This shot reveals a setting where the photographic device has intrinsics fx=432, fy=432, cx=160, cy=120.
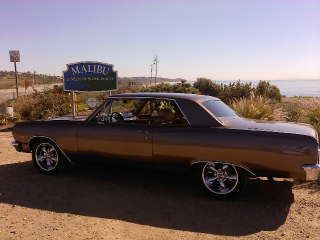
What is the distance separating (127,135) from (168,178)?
1.24m

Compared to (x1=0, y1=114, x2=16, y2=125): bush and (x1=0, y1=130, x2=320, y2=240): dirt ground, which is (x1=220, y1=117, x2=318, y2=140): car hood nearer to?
(x1=0, y1=130, x2=320, y2=240): dirt ground

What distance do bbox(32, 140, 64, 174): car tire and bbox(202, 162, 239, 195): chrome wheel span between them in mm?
2744

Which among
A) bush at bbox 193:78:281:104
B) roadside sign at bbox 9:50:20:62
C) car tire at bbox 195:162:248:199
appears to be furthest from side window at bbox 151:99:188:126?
roadside sign at bbox 9:50:20:62

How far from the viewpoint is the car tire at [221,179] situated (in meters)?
6.00

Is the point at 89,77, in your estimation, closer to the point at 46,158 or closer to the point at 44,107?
the point at 44,107

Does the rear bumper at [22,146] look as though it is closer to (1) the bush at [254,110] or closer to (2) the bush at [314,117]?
(1) the bush at [254,110]

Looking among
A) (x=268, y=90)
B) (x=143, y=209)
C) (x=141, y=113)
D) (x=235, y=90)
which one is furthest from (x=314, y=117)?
(x=268, y=90)

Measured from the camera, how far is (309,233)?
5.07 meters

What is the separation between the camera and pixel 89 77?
46.6 feet

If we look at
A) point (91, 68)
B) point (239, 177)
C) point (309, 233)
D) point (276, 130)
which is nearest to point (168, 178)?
point (239, 177)

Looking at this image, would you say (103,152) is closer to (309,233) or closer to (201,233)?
(201,233)

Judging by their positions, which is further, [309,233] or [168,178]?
[168,178]

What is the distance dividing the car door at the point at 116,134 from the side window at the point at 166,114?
0.67 ft

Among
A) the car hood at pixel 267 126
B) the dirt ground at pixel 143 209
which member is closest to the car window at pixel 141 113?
the car hood at pixel 267 126
